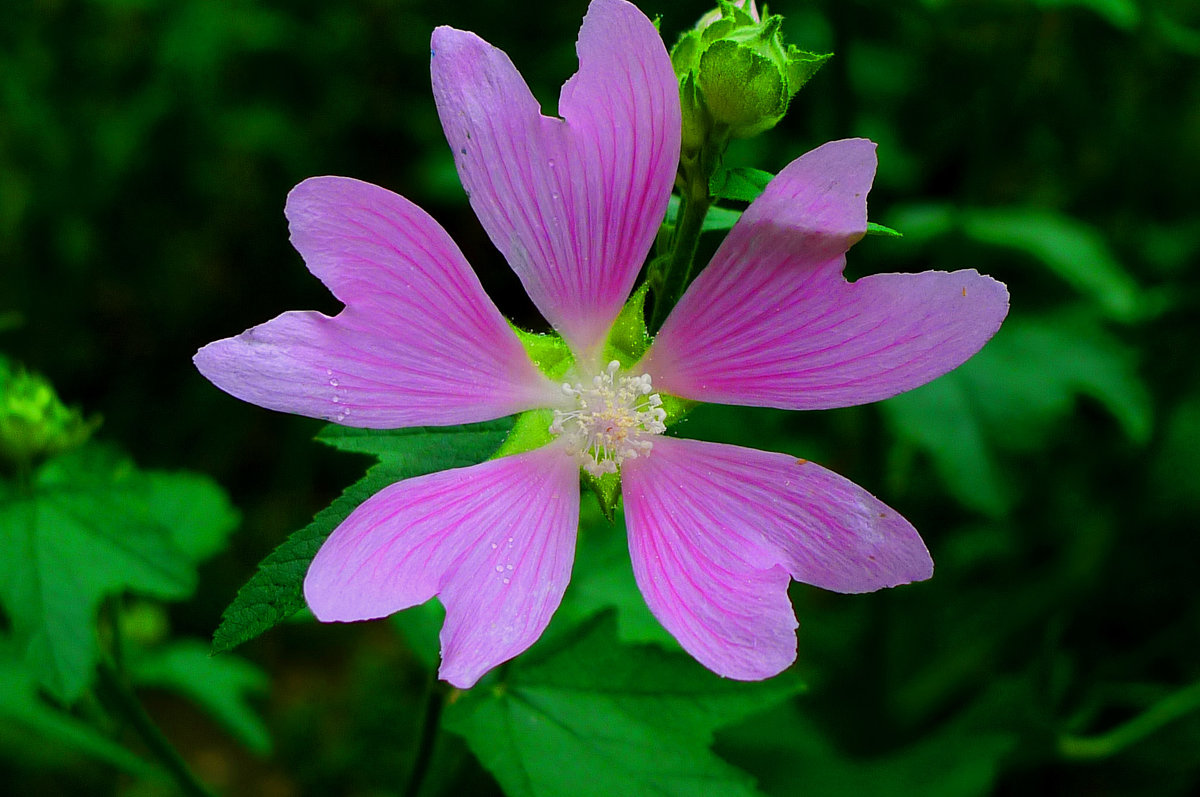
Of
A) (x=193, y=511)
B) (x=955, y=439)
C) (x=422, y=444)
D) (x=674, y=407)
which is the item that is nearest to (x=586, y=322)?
(x=674, y=407)

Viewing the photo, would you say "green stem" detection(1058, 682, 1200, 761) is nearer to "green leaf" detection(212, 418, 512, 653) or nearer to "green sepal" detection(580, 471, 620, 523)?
"green sepal" detection(580, 471, 620, 523)

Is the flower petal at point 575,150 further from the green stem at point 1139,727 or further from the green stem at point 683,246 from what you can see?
the green stem at point 1139,727

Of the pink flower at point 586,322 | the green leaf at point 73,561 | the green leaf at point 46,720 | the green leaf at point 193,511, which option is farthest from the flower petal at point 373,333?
the green leaf at point 46,720

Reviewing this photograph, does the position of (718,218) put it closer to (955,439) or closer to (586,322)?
(586,322)

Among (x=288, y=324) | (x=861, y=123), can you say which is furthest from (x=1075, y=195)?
(x=288, y=324)

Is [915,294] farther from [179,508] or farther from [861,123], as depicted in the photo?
[861,123]

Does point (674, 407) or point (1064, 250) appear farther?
point (1064, 250)

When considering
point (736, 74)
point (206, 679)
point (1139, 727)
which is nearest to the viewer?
point (736, 74)
